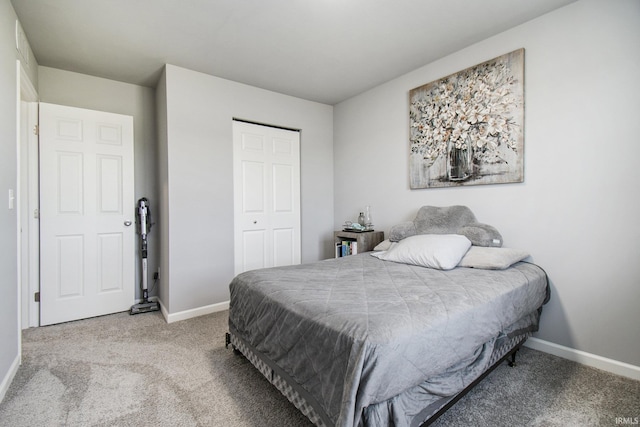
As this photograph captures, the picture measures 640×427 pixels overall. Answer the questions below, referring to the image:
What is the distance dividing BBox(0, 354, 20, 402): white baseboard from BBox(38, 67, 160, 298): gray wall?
54.3 inches

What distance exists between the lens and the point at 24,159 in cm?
268

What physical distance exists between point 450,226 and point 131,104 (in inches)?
144

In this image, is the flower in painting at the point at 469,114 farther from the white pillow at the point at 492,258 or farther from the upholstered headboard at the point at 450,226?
the white pillow at the point at 492,258

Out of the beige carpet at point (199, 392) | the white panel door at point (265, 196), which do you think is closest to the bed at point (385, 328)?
the beige carpet at point (199, 392)

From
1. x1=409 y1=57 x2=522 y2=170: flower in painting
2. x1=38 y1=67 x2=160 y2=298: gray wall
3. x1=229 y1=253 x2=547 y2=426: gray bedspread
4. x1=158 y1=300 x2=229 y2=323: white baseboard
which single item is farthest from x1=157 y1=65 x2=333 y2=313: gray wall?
x1=409 y1=57 x2=522 y2=170: flower in painting

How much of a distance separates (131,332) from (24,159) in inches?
73.5

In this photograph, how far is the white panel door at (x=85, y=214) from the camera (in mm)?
2838

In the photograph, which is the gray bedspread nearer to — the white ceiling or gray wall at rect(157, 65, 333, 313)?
gray wall at rect(157, 65, 333, 313)

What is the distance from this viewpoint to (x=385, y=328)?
1122mm

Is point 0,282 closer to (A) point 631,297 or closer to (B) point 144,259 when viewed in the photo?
(B) point 144,259

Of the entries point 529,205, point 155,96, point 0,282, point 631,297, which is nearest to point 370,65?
point 529,205

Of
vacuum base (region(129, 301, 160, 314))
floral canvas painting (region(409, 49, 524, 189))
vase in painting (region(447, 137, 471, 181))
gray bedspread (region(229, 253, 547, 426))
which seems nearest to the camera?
gray bedspread (region(229, 253, 547, 426))

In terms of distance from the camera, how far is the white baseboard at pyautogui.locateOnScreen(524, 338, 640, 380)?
187 centimetres

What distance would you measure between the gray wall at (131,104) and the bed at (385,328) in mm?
2012
